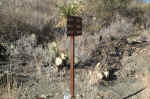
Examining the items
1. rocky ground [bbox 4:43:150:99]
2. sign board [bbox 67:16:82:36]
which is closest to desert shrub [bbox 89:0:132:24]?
rocky ground [bbox 4:43:150:99]

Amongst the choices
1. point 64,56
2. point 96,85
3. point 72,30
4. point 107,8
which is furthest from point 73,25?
point 107,8

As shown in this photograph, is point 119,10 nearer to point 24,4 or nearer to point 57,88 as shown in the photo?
point 24,4

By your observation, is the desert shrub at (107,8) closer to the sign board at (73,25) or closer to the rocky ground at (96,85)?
the rocky ground at (96,85)

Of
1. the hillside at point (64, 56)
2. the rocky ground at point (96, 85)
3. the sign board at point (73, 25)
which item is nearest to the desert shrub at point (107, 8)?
the hillside at point (64, 56)

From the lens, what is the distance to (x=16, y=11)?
8859 millimetres

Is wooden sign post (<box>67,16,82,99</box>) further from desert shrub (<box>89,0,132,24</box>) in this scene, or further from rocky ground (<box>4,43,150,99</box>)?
desert shrub (<box>89,0,132,24</box>)

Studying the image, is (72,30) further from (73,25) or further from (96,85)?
(96,85)

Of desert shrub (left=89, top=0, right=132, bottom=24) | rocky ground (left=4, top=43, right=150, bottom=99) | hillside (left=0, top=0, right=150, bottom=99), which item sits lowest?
rocky ground (left=4, top=43, right=150, bottom=99)

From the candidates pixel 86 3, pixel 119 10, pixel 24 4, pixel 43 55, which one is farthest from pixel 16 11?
pixel 119 10

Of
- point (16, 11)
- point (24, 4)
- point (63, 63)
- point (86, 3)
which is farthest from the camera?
point (86, 3)

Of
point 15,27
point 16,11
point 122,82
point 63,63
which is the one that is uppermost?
point 16,11

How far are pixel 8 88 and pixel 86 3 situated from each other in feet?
28.6

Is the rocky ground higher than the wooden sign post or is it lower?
lower

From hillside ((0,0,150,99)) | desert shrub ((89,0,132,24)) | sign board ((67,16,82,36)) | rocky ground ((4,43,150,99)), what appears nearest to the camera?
sign board ((67,16,82,36))
